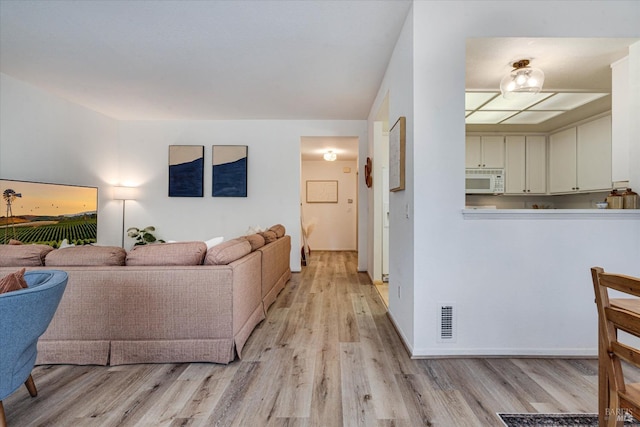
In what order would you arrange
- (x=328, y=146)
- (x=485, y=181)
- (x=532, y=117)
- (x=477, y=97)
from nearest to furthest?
(x=477, y=97), (x=532, y=117), (x=485, y=181), (x=328, y=146)

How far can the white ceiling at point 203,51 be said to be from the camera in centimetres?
230

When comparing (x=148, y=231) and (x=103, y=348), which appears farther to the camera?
(x=148, y=231)

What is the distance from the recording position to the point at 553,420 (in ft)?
4.84

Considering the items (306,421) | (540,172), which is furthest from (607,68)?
(306,421)

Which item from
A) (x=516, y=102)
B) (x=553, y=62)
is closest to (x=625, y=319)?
(x=553, y=62)

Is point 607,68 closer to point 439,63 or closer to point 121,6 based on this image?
point 439,63

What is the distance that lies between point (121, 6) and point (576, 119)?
535 centimetres

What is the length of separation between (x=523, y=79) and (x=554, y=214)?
3.73ft

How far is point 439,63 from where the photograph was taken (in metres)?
2.15

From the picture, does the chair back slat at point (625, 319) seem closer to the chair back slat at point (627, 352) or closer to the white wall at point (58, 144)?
the chair back slat at point (627, 352)

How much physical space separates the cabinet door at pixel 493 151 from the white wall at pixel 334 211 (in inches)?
139

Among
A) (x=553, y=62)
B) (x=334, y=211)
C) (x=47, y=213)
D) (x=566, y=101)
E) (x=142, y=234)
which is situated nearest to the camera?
(x=553, y=62)

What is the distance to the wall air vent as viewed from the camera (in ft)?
7.00

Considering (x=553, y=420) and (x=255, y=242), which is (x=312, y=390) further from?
(x=255, y=242)
